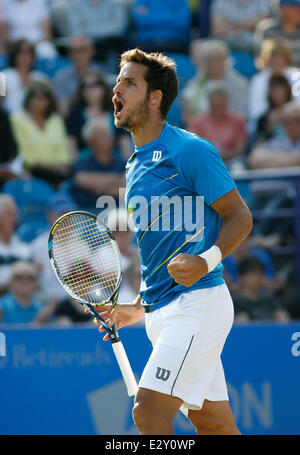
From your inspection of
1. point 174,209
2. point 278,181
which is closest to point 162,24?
point 278,181

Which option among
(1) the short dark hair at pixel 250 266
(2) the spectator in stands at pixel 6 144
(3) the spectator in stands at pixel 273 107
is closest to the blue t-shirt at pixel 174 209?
(1) the short dark hair at pixel 250 266

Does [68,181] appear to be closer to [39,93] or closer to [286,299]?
[39,93]

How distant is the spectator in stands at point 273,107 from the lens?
24.6 ft

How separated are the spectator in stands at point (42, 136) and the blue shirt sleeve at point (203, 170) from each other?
176 inches

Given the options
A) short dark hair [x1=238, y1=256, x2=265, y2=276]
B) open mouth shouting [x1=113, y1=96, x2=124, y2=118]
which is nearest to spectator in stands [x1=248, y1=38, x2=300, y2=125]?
short dark hair [x1=238, y1=256, x2=265, y2=276]

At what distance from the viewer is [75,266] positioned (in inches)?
163

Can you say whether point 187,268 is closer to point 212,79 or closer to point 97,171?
point 97,171

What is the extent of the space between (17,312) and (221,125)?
9.25 feet

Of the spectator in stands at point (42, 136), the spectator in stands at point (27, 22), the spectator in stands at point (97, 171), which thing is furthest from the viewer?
the spectator in stands at point (27, 22)

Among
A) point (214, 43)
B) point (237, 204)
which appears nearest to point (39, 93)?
point (214, 43)

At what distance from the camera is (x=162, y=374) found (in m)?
3.27

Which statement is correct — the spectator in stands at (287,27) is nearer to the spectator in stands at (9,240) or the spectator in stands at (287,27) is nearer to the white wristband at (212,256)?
the spectator in stands at (9,240)

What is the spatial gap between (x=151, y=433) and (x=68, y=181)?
470 cm

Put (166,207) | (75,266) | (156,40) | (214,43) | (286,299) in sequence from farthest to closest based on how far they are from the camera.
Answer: (156,40)
(214,43)
(286,299)
(75,266)
(166,207)
